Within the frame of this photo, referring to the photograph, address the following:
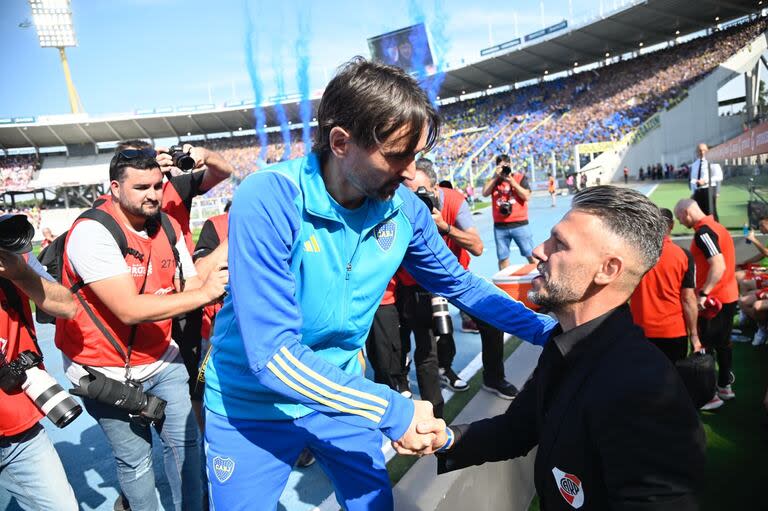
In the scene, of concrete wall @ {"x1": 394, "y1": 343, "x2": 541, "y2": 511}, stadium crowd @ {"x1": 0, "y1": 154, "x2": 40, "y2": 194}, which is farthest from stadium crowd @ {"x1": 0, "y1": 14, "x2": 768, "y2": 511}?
stadium crowd @ {"x1": 0, "y1": 154, "x2": 40, "y2": 194}

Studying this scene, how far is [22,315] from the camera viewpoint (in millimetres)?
2279

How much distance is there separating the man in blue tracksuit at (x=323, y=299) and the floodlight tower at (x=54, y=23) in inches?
2194

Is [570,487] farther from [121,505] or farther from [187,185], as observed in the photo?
[187,185]

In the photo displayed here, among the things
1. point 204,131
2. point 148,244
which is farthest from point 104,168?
point 148,244

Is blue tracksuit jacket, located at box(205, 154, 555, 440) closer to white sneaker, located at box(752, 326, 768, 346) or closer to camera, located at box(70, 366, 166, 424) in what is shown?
camera, located at box(70, 366, 166, 424)

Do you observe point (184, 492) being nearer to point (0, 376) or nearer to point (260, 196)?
point (0, 376)

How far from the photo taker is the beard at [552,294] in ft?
5.27

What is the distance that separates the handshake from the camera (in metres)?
1.51

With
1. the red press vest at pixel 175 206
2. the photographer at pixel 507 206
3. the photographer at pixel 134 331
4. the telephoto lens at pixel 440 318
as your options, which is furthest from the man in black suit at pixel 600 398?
the photographer at pixel 507 206

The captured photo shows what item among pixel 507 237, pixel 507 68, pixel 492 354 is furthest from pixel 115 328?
pixel 507 68

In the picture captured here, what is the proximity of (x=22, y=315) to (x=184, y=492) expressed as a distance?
130cm

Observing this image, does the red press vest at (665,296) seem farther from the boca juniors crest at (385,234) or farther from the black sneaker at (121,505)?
the black sneaker at (121,505)

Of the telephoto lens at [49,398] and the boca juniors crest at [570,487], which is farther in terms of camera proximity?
the telephoto lens at [49,398]

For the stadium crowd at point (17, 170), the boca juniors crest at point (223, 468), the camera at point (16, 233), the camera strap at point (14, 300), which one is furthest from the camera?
the stadium crowd at point (17, 170)
